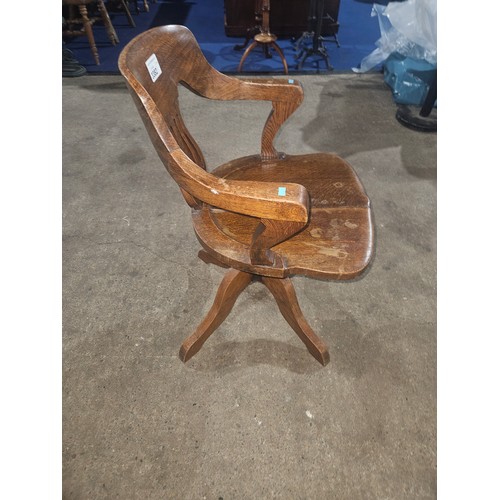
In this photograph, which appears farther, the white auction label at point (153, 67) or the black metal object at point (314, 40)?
the black metal object at point (314, 40)

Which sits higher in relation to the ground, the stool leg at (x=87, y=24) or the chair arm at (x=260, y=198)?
the chair arm at (x=260, y=198)

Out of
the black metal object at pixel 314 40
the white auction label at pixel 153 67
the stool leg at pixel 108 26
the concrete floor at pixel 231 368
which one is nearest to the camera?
the white auction label at pixel 153 67

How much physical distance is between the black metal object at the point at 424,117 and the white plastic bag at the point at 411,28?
9.8 inches

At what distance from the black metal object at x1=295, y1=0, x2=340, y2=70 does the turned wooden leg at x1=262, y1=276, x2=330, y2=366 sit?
3021mm

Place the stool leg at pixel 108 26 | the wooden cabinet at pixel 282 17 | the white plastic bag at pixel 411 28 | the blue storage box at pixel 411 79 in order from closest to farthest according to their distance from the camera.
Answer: the white plastic bag at pixel 411 28
the blue storage box at pixel 411 79
the stool leg at pixel 108 26
the wooden cabinet at pixel 282 17

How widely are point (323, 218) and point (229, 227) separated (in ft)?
0.93

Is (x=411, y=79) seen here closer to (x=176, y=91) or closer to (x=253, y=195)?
(x=176, y=91)

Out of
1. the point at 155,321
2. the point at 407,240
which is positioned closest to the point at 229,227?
the point at 155,321

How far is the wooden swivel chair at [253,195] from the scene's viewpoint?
2.87 feet

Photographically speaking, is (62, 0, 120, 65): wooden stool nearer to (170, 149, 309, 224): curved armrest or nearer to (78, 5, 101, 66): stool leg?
(78, 5, 101, 66): stool leg

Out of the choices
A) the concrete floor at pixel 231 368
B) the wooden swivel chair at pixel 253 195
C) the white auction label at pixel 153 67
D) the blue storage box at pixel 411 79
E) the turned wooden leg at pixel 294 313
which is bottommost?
the concrete floor at pixel 231 368

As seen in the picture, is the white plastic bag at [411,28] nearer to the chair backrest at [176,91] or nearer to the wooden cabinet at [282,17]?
the wooden cabinet at [282,17]

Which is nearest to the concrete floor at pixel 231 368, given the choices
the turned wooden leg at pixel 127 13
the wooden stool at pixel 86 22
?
the wooden stool at pixel 86 22

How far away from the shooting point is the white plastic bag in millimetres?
2715
